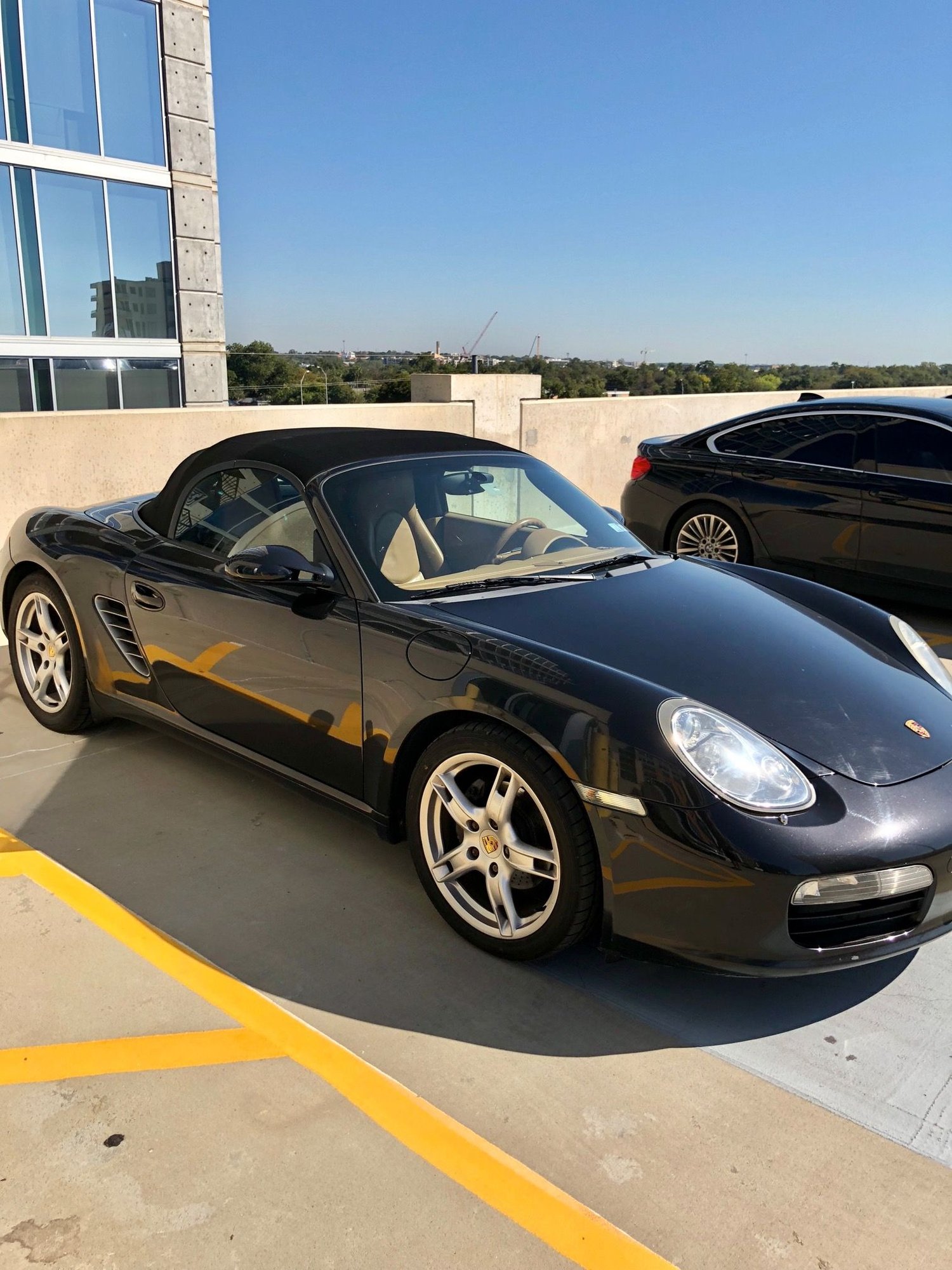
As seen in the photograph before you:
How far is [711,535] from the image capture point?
25.0 feet

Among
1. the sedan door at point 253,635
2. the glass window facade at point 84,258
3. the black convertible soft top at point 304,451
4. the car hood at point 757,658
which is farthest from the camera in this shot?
the glass window facade at point 84,258

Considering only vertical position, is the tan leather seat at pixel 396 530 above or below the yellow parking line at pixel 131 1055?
above

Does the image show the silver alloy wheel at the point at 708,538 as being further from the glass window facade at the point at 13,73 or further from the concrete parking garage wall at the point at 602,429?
the glass window facade at the point at 13,73

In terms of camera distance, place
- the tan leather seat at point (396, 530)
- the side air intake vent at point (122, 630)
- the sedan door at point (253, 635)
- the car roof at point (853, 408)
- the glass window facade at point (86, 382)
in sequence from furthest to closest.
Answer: the glass window facade at point (86, 382) < the car roof at point (853, 408) < the side air intake vent at point (122, 630) < the tan leather seat at point (396, 530) < the sedan door at point (253, 635)

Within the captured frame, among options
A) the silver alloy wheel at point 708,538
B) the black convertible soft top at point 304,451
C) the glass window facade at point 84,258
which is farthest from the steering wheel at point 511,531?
the glass window facade at point 84,258

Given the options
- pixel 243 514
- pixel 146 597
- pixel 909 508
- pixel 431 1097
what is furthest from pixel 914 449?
pixel 431 1097

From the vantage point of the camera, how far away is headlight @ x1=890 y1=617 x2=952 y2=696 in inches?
133

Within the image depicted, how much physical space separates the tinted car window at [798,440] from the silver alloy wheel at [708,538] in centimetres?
50

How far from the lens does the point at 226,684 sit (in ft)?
12.1

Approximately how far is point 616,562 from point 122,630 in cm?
196

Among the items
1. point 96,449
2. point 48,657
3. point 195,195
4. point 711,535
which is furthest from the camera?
point 195,195

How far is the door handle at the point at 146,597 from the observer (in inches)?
156

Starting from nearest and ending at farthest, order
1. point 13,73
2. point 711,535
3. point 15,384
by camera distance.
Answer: point 711,535
point 13,73
point 15,384

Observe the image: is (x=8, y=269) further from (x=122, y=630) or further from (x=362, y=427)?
(x=122, y=630)
